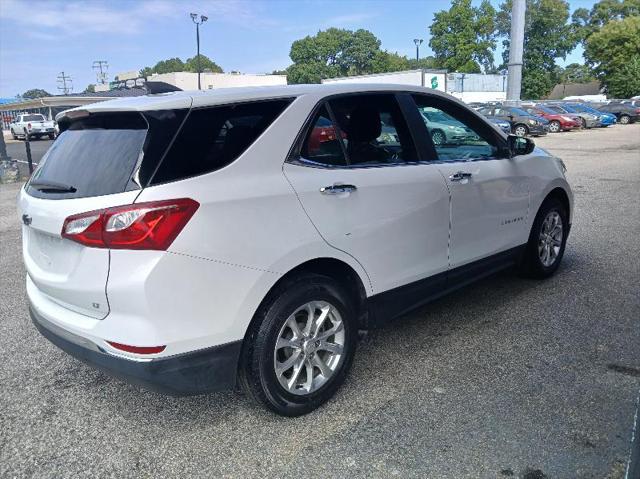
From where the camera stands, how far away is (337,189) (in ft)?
9.69

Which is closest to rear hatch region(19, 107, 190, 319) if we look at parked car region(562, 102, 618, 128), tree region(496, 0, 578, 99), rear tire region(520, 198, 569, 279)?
rear tire region(520, 198, 569, 279)

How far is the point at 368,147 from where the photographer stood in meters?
3.33

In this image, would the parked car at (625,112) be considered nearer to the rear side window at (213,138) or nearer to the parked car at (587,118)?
the parked car at (587,118)

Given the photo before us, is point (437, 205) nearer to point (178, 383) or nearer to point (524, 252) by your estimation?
point (524, 252)

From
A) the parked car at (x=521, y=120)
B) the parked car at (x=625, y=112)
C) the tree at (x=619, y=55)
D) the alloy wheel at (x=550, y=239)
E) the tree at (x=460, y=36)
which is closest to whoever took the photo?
the alloy wheel at (x=550, y=239)

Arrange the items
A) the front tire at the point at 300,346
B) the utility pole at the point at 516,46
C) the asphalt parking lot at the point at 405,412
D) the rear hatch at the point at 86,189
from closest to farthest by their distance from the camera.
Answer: the rear hatch at the point at 86,189 → the asphalt parking lot at the point at 405,412 → the front tire at the point at 300,346 → the utility pole at the point at 516,46

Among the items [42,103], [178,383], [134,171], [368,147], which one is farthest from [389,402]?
[42,103]

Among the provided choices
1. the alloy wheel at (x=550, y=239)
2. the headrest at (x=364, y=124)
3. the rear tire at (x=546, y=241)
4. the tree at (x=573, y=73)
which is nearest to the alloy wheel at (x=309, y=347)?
the headrest at (x=364, y=124)

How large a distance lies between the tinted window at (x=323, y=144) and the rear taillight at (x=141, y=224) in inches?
30.5

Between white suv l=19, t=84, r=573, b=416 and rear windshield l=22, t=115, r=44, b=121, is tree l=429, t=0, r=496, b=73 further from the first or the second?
white suv l=19, t=84, r=573, b=416

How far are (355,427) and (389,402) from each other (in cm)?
31

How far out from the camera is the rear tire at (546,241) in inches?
188

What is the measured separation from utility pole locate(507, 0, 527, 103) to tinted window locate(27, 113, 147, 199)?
38258 millimetres

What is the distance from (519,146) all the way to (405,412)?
2496mm
